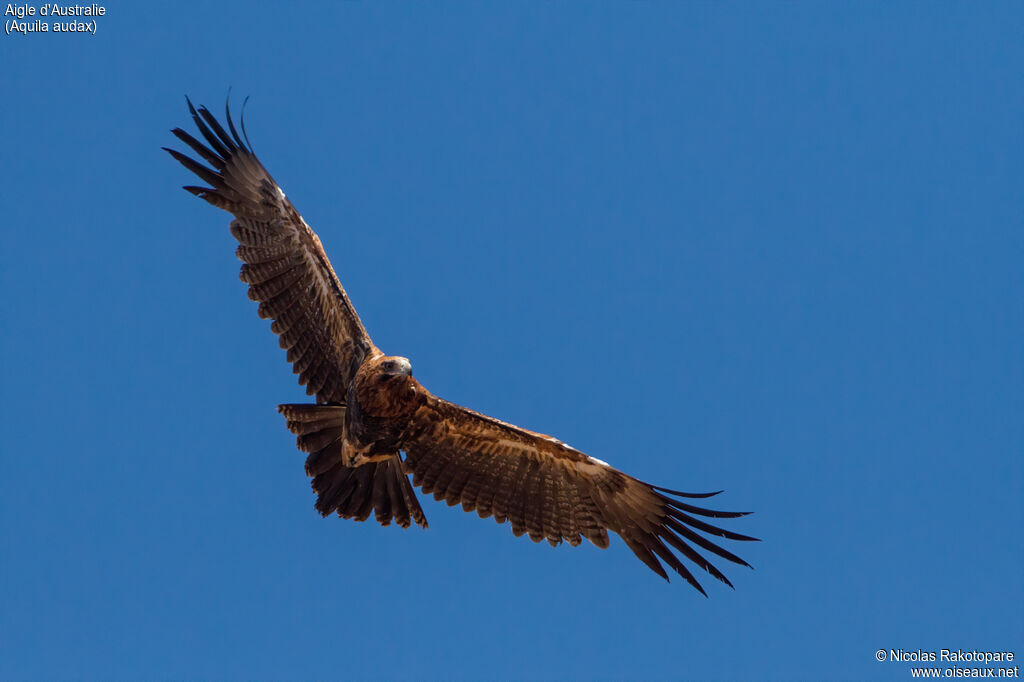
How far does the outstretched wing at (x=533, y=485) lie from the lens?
9695 millimetres

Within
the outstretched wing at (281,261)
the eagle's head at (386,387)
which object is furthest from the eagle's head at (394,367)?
the outstretched wing at (281,261)

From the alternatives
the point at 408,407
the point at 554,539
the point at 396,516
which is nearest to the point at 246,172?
the point at 408,407

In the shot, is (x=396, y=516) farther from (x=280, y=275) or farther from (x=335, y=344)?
(x=280, y=275)

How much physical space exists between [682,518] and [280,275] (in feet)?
14.4

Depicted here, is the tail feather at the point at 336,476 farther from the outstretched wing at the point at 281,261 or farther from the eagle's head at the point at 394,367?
the eagle's head at the point at 394,367

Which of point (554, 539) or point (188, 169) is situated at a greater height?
point (188, 169)

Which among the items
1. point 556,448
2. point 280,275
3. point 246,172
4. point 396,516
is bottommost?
point 396,516

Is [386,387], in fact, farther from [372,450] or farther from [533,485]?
[533,485]

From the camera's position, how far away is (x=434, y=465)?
10242 millimetres

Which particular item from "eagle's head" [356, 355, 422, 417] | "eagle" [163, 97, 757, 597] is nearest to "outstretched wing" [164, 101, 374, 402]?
"eagle" [163, 97, 757, 597]

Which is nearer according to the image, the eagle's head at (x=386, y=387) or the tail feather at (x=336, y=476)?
the eagle's head at (x=386, y=387)

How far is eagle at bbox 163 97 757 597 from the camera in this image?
9.85 meters

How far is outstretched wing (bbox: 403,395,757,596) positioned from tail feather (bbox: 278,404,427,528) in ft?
1.17

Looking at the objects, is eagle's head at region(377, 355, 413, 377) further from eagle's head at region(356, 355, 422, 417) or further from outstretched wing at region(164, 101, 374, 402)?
outstretched wing at region(164, 101, 374, 402)
